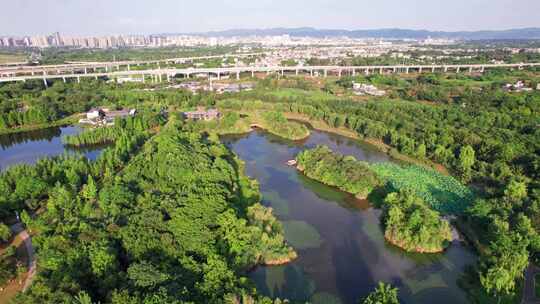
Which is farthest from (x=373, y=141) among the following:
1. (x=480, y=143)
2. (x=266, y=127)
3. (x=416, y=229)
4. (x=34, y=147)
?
(x=34, y=147)

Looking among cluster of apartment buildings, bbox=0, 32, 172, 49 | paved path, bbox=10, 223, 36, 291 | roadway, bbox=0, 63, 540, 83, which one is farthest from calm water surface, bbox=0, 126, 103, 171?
cluster of apartment buildings, bbox=0, 32, 172, 49

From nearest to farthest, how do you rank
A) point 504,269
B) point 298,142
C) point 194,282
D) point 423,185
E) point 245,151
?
1. point 194,282
2. point 504,269
3. point 423,185
4. point 245,151
5. point 298,142

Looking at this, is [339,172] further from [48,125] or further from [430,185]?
Answer: [48,125]

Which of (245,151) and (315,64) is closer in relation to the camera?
(245,151)

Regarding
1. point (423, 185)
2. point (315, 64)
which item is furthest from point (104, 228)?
point (315, 64)

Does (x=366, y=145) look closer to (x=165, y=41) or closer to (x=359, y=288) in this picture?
(x=359, y=288)

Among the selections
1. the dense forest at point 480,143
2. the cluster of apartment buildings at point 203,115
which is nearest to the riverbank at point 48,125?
the cluster of apartment buildings at point 203,115

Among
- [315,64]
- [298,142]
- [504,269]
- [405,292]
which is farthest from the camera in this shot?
[315,64]

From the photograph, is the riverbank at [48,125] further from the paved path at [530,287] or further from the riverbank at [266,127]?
the paved path at [530,287]
